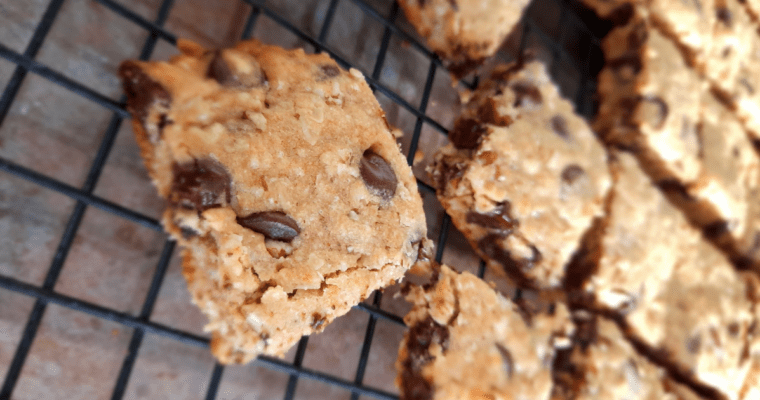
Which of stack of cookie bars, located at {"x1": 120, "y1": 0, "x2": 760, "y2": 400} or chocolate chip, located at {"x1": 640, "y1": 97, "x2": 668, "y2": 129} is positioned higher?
chocolate chip, located at {"x1": 640, "y1": 97, "x2": 668, "y2": 129}

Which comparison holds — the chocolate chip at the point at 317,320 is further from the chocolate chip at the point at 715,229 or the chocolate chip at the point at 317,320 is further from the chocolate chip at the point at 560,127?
the chocolate chip at the point at 715,229

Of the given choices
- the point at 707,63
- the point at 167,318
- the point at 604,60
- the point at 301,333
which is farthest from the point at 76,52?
the point at 707,63

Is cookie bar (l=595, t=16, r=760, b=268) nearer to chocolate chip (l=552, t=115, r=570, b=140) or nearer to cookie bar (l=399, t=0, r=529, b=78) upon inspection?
chocolate chip (l=552, t=115, r=570, b=140)

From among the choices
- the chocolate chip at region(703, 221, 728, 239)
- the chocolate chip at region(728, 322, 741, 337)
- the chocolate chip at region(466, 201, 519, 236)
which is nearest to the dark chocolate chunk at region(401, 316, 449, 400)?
the chocolate chip at region(466, 201, 519, 236)

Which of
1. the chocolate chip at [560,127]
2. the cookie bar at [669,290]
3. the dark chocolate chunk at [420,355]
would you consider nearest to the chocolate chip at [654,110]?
the cookie bar at [669,290]

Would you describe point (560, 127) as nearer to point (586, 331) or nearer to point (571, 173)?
point (571, 173)

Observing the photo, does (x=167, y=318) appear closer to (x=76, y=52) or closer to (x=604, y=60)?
(x=76, y=52)
